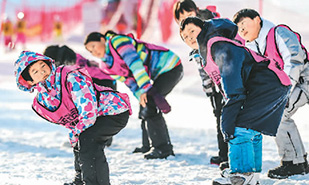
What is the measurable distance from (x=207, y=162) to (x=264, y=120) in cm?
154

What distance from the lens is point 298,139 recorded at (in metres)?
3.38

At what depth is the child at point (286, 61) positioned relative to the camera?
3152mm

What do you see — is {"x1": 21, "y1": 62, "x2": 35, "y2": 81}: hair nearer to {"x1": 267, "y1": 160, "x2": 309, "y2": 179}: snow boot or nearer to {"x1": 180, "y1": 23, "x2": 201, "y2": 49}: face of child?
{"x1": 180, "y1": 23, "x2": 201, "y2": 49}: face of child

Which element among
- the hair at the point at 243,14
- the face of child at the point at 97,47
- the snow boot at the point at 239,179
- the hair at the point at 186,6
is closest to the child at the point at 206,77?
the hair at the point at 186,6

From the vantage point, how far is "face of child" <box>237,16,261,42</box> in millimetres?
3094

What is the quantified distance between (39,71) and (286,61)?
72.5 inches

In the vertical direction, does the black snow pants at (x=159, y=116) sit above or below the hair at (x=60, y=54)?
below

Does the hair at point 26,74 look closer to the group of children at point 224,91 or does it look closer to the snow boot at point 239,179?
the group of children at point 224,91

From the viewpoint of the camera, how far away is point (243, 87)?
2.55 metres

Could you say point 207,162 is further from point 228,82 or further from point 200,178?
point 228,82

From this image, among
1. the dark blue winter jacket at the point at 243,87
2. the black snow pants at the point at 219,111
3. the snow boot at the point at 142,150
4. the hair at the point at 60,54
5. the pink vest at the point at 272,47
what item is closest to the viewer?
the dark blue winter jacket at the point at 243,87

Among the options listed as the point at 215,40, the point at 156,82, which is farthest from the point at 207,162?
the point at 215,40

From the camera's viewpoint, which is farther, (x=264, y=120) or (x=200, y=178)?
(x=200, y=178)

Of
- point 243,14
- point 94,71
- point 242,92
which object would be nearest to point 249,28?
point 243,14
